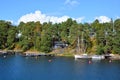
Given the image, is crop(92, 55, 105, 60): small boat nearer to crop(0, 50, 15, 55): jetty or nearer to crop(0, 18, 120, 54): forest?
crop(0, 18, 120, 54): forest

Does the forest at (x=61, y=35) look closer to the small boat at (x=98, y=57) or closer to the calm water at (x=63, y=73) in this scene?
the small boat at (x=98, y=57)

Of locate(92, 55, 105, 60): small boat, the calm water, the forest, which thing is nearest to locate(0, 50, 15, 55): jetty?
the forest

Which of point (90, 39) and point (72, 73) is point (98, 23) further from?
point (72, 73)

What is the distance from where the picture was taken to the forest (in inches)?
5940

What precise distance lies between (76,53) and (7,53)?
34.5 m

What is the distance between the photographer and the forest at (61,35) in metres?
151

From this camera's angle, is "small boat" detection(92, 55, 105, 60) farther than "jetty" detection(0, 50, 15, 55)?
No

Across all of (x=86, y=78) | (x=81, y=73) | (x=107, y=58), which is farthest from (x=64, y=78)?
(x=107, y=58)

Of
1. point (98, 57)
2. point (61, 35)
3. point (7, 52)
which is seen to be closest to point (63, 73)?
point (98, 57)

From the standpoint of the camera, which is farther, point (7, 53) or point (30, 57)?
point (7, 53)

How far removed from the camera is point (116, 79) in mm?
88750

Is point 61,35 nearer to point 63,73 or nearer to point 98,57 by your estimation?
point 98,57

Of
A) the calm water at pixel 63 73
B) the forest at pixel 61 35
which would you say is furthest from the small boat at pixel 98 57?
the calm water at pixel 63 73

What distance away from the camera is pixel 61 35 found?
547ft
